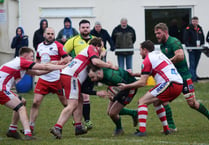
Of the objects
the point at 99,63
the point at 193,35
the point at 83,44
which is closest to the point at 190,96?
the point at 99,63

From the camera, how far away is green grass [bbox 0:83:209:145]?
9.80 m

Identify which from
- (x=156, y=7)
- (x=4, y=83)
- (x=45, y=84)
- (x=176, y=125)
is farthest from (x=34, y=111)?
(x=156, y=7)

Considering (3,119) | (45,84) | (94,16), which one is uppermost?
(94,16)

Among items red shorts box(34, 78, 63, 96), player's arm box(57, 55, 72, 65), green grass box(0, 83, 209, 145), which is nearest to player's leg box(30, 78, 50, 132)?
red shorts box(34, 78, 63, 96)

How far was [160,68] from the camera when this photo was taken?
10375mm

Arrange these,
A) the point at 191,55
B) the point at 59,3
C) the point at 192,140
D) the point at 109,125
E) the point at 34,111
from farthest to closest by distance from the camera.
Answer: the point at 59,3 < the point at 191,55 < the point at 109,125 < the point at 34,111 < the point at 192,140

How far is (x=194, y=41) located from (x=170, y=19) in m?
2.57

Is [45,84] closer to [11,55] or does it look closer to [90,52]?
[90,52]

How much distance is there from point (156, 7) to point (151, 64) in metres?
11.7

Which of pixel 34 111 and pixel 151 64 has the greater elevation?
pixel 151 64

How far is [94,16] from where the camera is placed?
2119 centimetres

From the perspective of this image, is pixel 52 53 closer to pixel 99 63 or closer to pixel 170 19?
pixel 99 63

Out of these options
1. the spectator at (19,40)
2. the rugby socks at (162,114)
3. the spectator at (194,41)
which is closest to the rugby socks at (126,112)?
the rugby socks at (162,114)

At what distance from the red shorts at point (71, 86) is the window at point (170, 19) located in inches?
454
